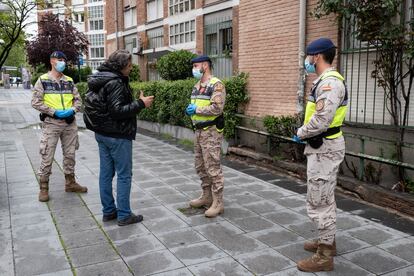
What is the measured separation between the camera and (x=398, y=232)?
4.48m

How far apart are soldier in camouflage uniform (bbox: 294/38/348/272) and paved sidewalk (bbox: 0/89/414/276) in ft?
0.66

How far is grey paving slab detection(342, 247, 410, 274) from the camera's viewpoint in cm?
365

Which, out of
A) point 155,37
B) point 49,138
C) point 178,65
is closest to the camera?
point 49,138

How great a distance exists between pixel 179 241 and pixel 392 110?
3448mm

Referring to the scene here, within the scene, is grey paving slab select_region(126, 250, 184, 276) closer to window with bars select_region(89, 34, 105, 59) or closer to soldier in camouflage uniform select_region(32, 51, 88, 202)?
soldier in camouflage uniform select_region(32, 51, 88, 202)

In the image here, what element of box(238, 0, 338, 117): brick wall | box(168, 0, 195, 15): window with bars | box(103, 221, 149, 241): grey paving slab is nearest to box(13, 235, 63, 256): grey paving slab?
box(103, 221, 149, 241): grey paving slab

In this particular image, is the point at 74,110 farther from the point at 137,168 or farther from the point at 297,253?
the point at 297,253

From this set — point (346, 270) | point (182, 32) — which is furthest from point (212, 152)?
point (182, 32)

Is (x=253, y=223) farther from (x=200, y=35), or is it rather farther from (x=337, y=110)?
(x=200, y=35)

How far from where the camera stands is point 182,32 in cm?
1380

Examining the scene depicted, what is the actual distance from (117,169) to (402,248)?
300cm

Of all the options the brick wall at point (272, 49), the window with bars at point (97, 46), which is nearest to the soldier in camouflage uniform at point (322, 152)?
the brick wall at point (272, 49)

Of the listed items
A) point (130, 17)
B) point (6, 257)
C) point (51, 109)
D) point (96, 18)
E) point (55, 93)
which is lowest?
point (6, 257)

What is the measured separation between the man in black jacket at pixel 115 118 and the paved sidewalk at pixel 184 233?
470 mm
